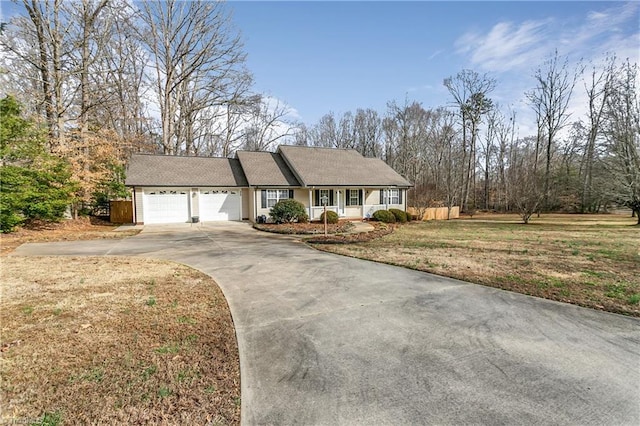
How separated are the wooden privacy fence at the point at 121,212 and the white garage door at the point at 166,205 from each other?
2.91 meters

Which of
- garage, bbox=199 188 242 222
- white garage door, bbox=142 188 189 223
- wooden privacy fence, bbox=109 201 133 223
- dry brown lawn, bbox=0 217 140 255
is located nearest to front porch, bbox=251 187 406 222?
garage, bbox=199 188 242 222

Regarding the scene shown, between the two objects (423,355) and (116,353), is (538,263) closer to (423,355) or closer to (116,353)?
(423,355)

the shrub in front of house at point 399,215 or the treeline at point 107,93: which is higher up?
the treeline at point 107,93

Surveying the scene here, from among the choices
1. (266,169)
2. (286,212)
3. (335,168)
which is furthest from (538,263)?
(266,169)

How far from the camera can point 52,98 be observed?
18.4 m

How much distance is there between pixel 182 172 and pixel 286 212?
8000 mm

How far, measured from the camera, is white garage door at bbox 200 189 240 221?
1983 centimetres

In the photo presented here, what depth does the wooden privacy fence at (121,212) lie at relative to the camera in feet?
66.4

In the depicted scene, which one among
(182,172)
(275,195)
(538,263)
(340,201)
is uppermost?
Result: (182,172)

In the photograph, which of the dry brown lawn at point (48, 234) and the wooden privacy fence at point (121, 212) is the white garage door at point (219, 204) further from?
A: the wooden privacy fence at point (121, 212)

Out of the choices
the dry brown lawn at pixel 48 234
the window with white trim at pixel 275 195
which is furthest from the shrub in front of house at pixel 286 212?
the dry brown lawn at pixel 48 234

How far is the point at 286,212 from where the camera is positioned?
1794cm

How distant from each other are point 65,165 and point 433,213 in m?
25.4

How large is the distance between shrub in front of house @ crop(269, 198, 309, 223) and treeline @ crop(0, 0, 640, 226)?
415 inches
